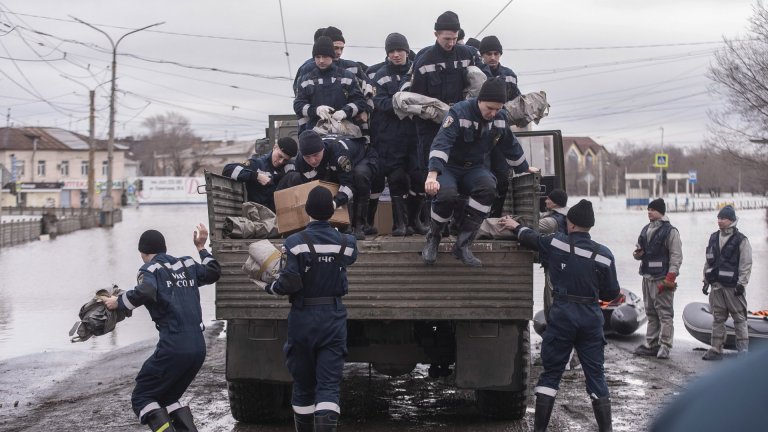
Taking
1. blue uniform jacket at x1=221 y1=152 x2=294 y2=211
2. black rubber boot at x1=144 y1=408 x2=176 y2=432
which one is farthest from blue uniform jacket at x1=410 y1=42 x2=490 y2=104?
black rubber boot at x1=144 y1=408 x2=176 y2=432

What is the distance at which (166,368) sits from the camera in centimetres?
654

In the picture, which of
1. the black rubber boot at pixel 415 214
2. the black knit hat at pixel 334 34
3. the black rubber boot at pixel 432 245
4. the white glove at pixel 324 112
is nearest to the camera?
the black rubber boot at pixel 432 245

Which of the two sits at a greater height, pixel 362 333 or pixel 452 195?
pixel 452 195

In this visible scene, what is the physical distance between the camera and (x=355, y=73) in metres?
9.65

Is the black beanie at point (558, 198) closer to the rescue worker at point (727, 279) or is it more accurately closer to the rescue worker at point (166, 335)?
the rescue worker at point (727, 279)

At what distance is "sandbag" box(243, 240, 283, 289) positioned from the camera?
6.70 metres

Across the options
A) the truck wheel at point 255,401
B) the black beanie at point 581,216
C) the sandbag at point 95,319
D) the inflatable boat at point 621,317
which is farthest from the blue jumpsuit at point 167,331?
the inflatable boat at point 621,317

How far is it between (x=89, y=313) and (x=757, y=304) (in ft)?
43.5

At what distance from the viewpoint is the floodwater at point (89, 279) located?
14078 mm

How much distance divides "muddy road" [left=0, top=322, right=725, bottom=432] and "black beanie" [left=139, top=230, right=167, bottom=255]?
1.66 meters

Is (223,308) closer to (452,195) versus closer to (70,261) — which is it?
(452,195)

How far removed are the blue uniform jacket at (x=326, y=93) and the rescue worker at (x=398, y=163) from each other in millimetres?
436

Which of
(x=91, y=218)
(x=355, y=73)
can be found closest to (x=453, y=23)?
(x=355, y=73)

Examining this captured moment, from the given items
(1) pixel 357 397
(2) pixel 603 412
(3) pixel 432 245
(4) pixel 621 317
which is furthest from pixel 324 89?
(4) pixel 621 317
